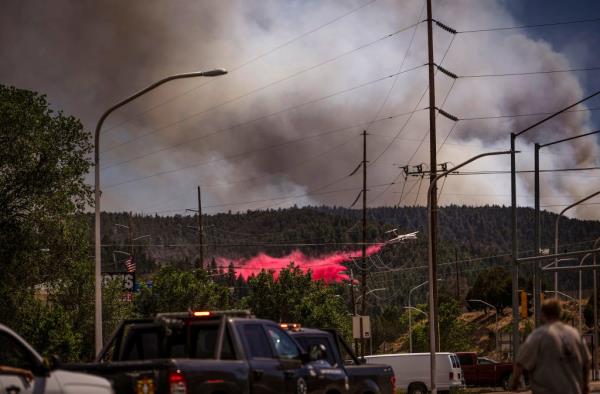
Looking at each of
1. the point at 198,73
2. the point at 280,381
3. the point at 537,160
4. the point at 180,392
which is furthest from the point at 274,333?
the point at 537,160

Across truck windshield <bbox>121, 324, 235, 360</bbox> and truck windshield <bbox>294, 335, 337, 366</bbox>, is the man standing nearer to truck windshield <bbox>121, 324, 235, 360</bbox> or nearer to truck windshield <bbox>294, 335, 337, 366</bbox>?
truck windshield <bbox>121, 324, 235, 360</bbox>

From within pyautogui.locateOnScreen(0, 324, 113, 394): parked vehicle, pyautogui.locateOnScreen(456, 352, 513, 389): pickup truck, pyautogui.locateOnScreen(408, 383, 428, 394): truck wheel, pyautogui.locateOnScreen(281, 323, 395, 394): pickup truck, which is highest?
pyautogui.locateOnScreen(0, 324, 113, 394): parked vehicle

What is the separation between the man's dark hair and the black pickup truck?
175 inches

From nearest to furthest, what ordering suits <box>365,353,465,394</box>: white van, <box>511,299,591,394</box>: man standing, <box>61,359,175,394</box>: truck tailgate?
<box>511,299,591,394</box>: man standing < <box>61,359,175,394</box>: truck tailgate < <box>365,353,465,394</box>: white van

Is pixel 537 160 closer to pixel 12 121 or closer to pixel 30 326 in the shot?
pixel 12 121

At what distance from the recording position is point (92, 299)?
255 feet

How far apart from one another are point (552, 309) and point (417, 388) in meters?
39.4

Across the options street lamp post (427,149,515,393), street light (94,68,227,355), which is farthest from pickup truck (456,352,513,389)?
street light (94,68,227,355)

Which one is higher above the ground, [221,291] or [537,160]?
[537,160]

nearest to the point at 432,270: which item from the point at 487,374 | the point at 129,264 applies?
the point at 487,374

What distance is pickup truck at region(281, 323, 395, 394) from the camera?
19641 millimetres

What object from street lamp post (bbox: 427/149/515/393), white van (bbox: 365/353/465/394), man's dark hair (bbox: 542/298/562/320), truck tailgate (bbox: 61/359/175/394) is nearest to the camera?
man's dark hair (bbox: 542/298/562/320)

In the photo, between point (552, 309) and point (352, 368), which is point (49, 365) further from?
point (352, 368)

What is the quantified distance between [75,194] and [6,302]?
5339 mm
